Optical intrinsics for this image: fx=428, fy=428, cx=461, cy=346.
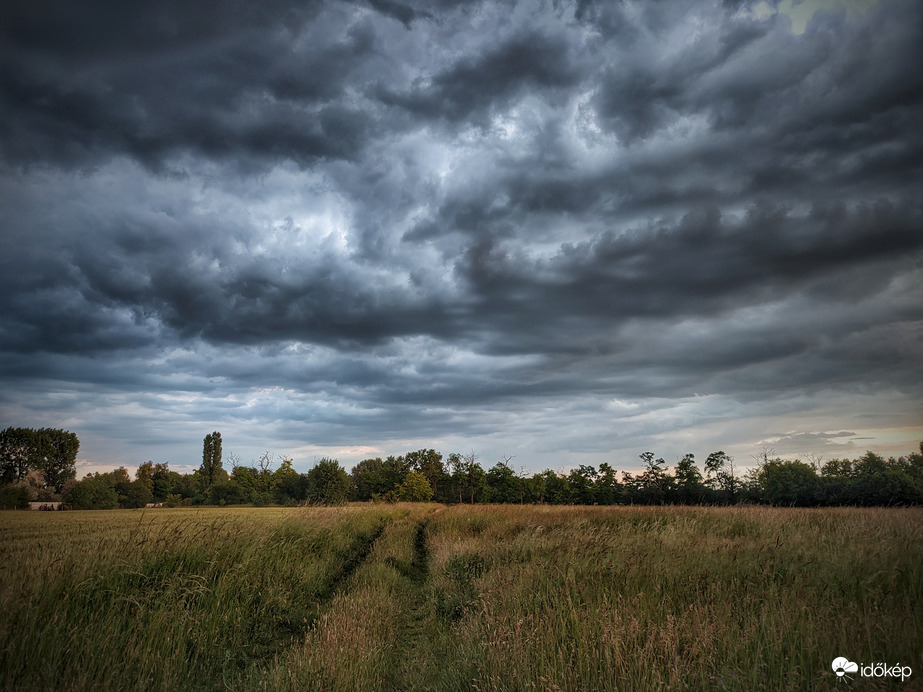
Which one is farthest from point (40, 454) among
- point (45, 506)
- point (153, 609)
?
point (153, 609)

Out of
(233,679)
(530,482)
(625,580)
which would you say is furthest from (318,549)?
(530,482)

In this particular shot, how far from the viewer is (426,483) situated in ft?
289

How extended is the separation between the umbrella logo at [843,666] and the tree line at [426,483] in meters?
15.8

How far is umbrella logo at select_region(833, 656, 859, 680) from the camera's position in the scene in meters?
3.84

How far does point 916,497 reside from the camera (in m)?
22.5

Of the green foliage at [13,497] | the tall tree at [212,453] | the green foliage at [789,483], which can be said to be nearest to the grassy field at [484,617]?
the green foliage at [789,483]

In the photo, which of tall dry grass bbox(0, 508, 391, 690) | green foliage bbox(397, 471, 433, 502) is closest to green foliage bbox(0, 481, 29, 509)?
tall dry grass bbox(0, 508, 391, 690)

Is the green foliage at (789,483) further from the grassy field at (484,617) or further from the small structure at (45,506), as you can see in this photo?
the small structure at (45,506)

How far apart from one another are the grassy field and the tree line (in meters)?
11.3

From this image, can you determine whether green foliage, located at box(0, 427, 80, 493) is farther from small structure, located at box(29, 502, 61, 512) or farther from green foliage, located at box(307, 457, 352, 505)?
green foliage, located at box(307, 457, 352, 505)

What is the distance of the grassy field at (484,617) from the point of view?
434cm

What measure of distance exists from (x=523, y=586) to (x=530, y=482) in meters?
89.3

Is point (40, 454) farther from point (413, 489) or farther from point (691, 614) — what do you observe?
point (691, 614)

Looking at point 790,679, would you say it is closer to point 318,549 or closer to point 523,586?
point 523,586
